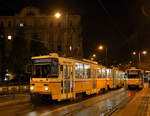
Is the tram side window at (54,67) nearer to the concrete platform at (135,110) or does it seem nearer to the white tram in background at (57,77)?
the white tram in background at (57,77)

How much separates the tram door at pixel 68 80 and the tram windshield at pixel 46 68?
1.03m

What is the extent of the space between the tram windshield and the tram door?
40.7 inches

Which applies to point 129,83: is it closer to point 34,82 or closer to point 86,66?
point 86,66

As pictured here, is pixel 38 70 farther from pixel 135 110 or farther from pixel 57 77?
pixel 135 110

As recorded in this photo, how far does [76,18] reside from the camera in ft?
210

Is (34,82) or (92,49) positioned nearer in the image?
(34,82)

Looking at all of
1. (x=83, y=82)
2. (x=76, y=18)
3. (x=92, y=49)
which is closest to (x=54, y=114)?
(x=83, y=82)

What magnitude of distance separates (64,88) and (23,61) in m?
34.0

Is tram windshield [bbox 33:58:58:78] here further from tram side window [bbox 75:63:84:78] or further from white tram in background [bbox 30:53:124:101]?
tram side window [bbox 75:63:84:78]

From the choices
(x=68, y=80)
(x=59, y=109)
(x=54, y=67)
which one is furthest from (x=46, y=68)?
(x=59, y=109)

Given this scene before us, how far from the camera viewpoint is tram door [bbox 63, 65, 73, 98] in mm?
15877

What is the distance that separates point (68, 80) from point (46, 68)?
6.46ft

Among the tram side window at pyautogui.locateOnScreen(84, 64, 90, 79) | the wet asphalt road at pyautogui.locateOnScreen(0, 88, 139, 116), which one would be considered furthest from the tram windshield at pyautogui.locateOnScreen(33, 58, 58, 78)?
the tram side window at pyautogui.locateOnScreen(84, 64, 90, 79)

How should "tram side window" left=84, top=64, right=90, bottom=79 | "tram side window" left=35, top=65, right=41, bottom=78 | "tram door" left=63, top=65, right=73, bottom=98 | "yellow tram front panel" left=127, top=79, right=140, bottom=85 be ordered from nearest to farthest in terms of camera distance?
"tram side window" left=35, top=65, right=41, bottom=78 < "tram door" left=63, top=65, right=73, bottom=98 < "tram side window" left=84, top=64, right=90, bottom=79 < "yellow tram front panel" left=127, top=79, right=140, bottom=85
